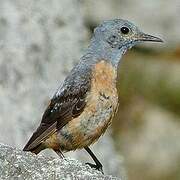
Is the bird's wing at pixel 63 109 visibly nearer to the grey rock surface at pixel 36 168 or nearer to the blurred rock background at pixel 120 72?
the grey rock surface at pixel 36 168

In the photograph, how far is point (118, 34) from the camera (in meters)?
10.7

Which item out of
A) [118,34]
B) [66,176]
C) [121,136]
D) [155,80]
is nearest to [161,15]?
[155,80]

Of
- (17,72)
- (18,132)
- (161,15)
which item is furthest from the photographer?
(161,15)

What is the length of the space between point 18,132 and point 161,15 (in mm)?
5404

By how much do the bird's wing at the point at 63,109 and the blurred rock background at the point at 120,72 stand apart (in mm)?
4022

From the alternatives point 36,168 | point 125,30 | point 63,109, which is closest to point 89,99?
point 63,109

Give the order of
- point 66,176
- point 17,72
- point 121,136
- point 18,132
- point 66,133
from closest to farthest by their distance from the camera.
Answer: point 66,176 < point 66,133 < point 18,132 < point 17,72 < point 121,136

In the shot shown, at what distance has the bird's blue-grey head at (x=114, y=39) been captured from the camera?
10.6 meters

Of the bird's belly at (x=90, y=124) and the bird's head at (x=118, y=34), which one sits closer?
the bird's belly at (x=90, y=124)

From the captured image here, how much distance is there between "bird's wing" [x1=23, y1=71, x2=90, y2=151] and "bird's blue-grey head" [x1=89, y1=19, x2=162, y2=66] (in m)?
0.48

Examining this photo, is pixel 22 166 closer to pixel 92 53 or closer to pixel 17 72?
pixel 92 53

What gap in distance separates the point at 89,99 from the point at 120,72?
7.47 meters

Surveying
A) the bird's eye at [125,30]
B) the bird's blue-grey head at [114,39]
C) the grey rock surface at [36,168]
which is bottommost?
the grey rock surface at [36,168]

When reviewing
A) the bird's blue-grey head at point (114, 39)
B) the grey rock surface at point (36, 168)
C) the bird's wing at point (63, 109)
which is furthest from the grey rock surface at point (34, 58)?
the grey rock surface at point (36, 168)
